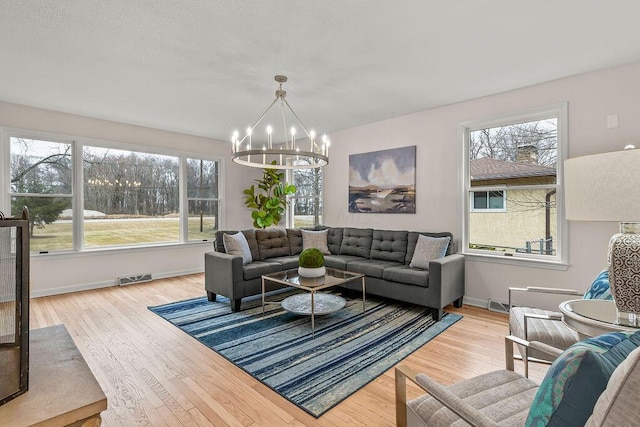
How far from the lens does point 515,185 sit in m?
3.75

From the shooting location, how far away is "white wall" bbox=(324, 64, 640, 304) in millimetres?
3074

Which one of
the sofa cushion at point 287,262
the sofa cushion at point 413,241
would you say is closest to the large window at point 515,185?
the sofa cushion at point 413,241

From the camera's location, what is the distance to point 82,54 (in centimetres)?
277

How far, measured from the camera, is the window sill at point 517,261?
337 cm

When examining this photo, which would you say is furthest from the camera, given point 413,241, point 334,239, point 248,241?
point 334,239

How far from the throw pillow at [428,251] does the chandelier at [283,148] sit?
64.8 inches

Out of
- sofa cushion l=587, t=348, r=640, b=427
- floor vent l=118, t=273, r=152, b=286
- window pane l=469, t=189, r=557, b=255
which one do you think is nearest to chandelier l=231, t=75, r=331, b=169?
window pane l=469, t=189, r=557, b=255

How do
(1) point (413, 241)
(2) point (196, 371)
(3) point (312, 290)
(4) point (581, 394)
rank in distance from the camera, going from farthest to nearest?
(1) point (413, 241)
(3) point (312, 290)
(2) point (196, 371)
(4) point (581, 394)

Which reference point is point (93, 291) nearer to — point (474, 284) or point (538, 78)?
point (474, 284)

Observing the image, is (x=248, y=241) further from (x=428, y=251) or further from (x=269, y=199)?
(x=428, y=251)

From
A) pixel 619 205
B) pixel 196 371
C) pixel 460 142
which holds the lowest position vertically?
pixel 196 371

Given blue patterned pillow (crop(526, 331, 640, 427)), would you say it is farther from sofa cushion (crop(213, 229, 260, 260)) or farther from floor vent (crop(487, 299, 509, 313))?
sofa cushion (crop(213, 229, 260, 260))

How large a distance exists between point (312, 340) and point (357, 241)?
2.17 meters

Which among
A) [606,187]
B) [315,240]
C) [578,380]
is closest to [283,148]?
[315,240]
